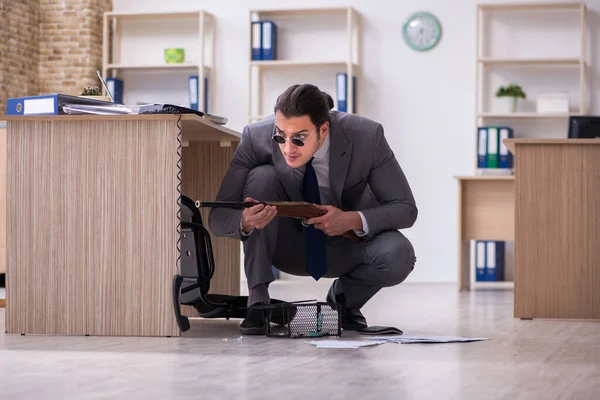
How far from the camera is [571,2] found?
6.19m

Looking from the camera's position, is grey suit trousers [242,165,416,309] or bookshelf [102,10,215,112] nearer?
grey suit trousers [242,165,416,309]

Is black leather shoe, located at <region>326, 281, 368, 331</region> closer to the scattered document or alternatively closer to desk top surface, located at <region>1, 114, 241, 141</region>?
the scattered document

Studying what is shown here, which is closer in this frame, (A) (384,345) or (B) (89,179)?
(A) (384,345)

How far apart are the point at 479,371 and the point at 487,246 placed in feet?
14.1

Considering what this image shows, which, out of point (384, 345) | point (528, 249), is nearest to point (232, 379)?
point (384, 345)

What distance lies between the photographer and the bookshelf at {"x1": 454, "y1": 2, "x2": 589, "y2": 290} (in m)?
6.17

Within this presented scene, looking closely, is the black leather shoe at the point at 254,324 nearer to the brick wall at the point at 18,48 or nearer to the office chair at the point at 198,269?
the office chair at the point at 198,269

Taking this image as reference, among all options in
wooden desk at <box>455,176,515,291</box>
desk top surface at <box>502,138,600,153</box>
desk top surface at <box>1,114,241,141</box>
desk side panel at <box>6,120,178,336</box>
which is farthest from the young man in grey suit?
wooden desk at <box>455,176,515,291</box>

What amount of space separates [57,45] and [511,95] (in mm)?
3311

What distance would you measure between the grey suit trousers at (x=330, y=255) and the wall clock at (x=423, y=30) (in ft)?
12.2

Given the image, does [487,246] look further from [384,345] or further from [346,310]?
[384,345]

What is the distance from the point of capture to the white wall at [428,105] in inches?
254

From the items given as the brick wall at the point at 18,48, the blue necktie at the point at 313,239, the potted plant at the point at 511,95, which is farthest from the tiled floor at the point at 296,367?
the brick wall at the point at 18,48

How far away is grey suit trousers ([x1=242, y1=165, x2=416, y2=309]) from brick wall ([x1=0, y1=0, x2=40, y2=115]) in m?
3.82
